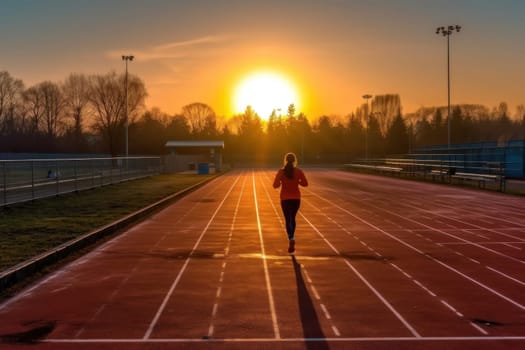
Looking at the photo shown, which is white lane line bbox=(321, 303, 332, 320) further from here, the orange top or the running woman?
the orange top

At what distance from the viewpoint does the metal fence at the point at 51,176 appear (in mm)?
18062

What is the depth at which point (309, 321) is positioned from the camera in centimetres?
591

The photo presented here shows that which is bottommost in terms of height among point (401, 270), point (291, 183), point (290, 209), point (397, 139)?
point (401, 270)

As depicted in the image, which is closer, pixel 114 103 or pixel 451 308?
pixel 451 308

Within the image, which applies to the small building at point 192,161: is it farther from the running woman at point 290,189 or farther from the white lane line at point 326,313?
the white lane line at point 326,313

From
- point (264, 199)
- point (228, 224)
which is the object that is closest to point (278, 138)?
point (264, 199)

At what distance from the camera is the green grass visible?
9656 millimetres

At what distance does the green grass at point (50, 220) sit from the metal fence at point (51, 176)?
1.39 feet

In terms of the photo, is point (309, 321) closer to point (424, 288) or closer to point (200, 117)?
point (424, 288)

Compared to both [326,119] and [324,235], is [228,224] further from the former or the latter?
[326,119]

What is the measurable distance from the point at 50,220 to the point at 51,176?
9.23 m

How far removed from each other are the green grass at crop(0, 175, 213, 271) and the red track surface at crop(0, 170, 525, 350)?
986mm

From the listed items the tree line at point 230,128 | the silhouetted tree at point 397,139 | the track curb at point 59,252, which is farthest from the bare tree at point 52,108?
the track curb at point 59,252

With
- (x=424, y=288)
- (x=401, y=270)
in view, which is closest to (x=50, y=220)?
(x=401, y=270)
